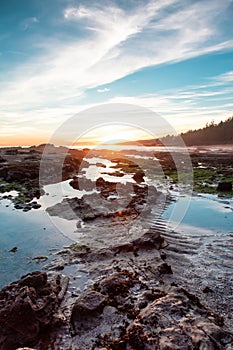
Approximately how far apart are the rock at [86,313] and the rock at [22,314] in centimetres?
59

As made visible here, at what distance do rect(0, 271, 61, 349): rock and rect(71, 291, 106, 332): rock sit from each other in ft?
1.93

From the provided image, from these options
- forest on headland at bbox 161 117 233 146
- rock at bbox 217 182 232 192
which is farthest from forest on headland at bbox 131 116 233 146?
rock at bbox 217 182 232 192

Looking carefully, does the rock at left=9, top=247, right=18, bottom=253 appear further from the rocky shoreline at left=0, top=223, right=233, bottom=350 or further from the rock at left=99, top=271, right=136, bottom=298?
the rock at left=99, top=271, right=136, bottom=298

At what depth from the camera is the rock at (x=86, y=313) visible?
6.13 m

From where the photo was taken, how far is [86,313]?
246 inches

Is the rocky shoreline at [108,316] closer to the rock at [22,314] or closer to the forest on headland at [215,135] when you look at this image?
the rock at [22,314]

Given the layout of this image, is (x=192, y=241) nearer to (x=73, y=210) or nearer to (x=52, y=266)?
(x=52, y=266)

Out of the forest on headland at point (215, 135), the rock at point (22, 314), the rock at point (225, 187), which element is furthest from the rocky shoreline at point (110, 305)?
the forest on headland at point (215, 135)

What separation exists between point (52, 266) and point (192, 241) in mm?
6188

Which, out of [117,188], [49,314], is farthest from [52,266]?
[117,188]

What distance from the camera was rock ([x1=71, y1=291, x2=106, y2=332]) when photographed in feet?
20.1

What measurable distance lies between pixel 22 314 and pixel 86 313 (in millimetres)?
1493

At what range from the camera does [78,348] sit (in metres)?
5.56

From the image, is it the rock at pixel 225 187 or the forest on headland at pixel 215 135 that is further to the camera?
the forest on headland at pixel 215 135
